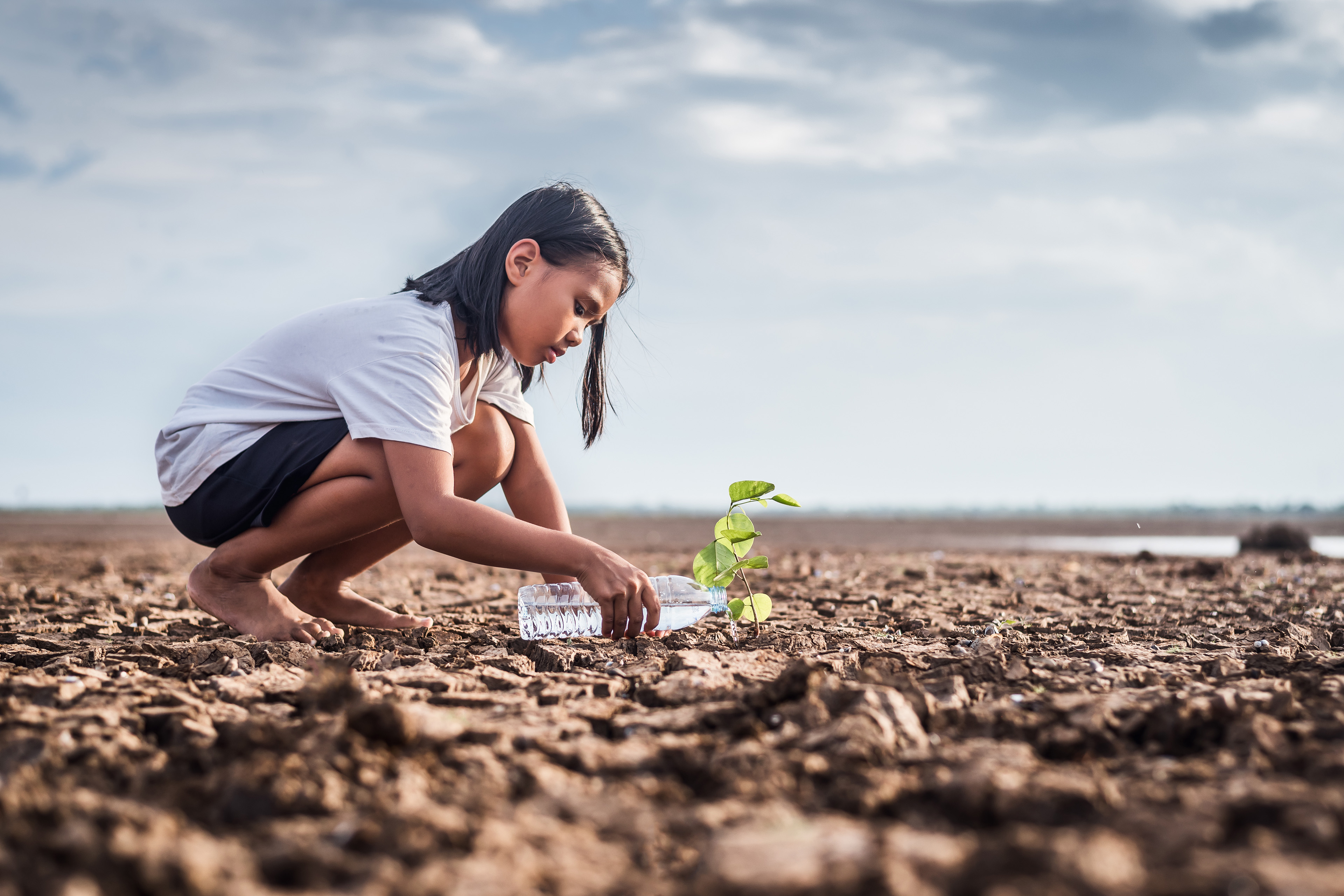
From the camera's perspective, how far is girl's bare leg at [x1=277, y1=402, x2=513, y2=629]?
127 inches

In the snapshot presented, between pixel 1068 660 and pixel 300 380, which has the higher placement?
pixel 300 380

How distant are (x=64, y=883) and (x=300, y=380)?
2.13m

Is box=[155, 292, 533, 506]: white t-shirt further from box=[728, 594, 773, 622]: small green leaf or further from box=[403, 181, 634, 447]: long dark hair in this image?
box=[728, 594, 773, 622]: small green leaf

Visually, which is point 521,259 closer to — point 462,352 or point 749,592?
point 462,352

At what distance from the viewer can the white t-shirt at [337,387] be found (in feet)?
8.57

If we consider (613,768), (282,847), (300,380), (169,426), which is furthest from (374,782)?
(169,426)

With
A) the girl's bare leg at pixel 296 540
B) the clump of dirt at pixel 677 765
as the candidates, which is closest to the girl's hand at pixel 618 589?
the clump of dirt at pixel 677 765

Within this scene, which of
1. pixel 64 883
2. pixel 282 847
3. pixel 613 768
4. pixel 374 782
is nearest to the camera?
pixel 64 883

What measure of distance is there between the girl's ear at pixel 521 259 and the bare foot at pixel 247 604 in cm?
128

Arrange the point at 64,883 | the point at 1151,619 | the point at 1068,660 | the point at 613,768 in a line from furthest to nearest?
the point at 1151,619
the point at 1068,660
the point at 613,768
the point at 64,883

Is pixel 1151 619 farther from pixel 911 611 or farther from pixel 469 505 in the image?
pixel 469 505

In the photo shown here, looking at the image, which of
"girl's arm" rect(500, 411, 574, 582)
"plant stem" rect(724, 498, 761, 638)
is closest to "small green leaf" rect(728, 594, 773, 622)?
"plant stem" rect(724, 498, 761, 638)

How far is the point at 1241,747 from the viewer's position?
1.51m

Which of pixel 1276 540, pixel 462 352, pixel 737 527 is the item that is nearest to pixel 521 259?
pixel 462 352
